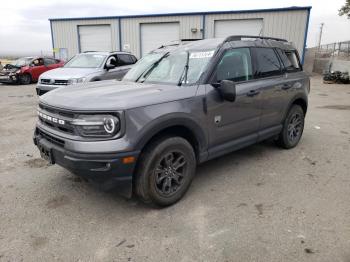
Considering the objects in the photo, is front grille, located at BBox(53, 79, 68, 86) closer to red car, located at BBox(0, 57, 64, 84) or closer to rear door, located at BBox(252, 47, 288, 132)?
rear door, located at BBox(252, 47, 288, 132)

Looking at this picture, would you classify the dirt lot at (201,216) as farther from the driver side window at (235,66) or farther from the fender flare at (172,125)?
the driver side window at (235,66)

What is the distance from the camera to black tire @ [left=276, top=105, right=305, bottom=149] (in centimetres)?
522

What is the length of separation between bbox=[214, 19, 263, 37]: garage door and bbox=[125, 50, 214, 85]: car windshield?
16.6 meters

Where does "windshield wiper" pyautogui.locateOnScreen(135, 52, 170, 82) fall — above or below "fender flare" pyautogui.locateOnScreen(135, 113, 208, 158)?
above

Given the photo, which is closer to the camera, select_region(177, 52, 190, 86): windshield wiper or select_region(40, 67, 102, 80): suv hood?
select_region(177, 52, 190, 86): windshield wiper

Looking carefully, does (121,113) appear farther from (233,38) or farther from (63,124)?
(233,38)

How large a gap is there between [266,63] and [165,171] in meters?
2.44

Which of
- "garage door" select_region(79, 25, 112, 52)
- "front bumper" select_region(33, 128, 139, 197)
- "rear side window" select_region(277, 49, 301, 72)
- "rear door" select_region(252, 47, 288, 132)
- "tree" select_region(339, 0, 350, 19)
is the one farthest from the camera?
"tree" select_region(339, 0, 350, 19)

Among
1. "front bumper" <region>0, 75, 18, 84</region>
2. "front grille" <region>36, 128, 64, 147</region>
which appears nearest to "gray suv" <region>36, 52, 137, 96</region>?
"front grille" <region>36, 128, 64, 147</region>

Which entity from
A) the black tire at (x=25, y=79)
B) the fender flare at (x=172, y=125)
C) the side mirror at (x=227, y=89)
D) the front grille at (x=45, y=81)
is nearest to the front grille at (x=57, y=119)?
the fender flare at (x=172, y=125)

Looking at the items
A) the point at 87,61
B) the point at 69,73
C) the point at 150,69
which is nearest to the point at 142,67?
the point at 150,69

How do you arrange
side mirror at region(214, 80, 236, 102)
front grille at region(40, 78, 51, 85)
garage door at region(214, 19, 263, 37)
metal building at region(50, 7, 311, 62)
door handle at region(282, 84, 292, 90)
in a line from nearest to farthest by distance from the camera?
side mirror at region(214, 80, 236, 102) → door handle at region(282, 84, 292, 90) → front grille at region(40, 78, 51, 85) → metal building at region(50, 7, 311, 62) → garage door at region(214, 19, 263, 37)

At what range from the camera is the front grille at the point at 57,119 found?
3090 mm

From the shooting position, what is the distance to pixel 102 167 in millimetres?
2934
